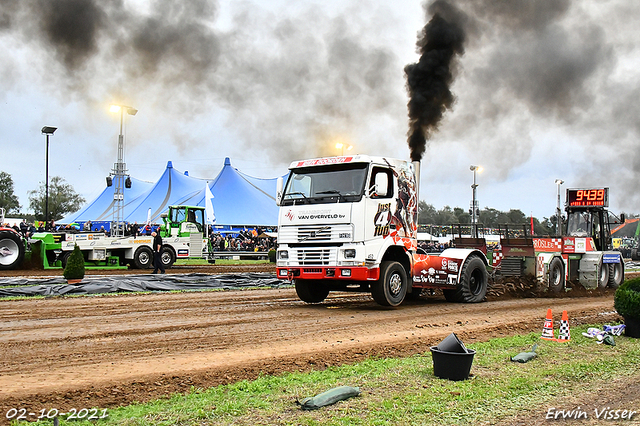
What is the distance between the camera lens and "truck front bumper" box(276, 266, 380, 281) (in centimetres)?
1102

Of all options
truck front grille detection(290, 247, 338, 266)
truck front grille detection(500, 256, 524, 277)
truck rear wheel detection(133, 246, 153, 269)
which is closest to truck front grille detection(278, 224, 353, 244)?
truck front grille detection(290, 247, 338, 266)

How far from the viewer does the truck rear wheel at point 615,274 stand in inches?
775

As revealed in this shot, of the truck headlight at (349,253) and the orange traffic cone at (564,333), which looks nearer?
the orange traffic cone at (564,333)

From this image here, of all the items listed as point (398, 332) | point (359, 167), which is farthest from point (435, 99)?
point (398, 332)

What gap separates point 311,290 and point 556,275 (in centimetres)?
875

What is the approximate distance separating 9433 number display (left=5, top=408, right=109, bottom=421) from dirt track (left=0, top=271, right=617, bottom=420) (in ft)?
0.44

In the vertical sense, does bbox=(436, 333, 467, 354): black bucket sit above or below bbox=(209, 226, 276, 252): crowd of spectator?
below

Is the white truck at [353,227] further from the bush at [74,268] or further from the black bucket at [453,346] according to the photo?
the bush at [74,268]

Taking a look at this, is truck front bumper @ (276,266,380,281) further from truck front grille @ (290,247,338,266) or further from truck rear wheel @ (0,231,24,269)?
truck rear wheel @ (0,231,24,269)

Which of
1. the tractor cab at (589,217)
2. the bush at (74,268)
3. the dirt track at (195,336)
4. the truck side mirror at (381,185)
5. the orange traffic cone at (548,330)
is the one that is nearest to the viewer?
the dirt track at (195,336)

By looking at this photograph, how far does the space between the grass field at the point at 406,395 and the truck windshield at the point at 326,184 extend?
477 cm
